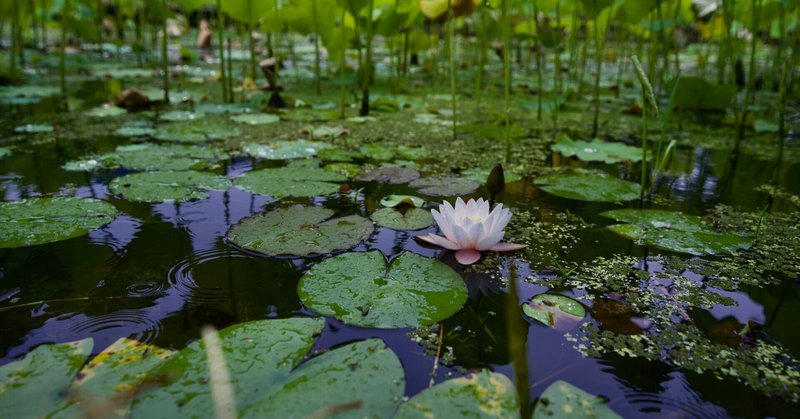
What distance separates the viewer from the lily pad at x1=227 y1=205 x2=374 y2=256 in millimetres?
1069

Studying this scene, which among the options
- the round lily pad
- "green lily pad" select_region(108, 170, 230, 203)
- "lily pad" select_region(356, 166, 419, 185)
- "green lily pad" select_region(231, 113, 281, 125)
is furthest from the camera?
"green lily pad" select_region(231, 113, 281, 125)

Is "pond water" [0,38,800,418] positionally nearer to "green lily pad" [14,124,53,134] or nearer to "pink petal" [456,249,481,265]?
"pink petal" [456,249,481,265]

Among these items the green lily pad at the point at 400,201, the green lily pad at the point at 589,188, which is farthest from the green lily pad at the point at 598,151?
the green lily pad at the point at 400,201

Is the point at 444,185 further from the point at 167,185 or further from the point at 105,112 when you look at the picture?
the point at 105,112

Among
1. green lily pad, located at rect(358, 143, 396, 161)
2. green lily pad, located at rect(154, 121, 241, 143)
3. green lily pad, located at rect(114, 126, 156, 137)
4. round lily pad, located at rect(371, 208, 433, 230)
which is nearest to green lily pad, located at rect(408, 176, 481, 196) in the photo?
round lily pad, located at rect(371, 208, 433, 230)

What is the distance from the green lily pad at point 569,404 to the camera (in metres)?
0.60

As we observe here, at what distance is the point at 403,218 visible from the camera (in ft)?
4.14

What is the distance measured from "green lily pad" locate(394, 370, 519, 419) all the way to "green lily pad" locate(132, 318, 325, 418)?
0.19 meters

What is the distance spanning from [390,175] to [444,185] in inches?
8.3

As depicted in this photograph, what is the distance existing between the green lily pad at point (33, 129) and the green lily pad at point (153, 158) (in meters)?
0.58

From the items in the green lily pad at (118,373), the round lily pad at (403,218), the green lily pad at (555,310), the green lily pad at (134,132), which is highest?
the green lily pad at (134,132)

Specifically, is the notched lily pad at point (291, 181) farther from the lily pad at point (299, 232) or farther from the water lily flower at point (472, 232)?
the water lily flower at point (472, 232)

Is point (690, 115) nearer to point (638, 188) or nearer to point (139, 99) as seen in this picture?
point (638, 188)

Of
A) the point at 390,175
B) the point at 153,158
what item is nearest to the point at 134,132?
the point at 153,158
